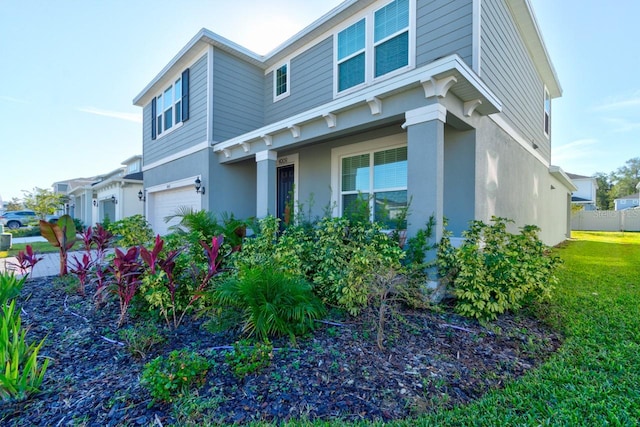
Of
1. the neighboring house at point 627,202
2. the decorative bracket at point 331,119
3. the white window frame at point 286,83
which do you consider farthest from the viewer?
the neighboring house at point 627,202

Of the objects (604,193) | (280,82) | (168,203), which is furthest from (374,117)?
(604,193)

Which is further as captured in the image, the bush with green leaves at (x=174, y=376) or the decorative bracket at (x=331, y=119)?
the decorative bracket at (x=331, y=119)

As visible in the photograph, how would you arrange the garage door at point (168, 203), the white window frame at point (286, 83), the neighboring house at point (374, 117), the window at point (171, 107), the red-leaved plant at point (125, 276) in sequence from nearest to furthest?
the red-leaved plant at point (125, 276)
the neighboring house at point (374, 117)
the white window frame at point (286, 83)
the garage door at point (168, 203)
the window at point (171, 107)

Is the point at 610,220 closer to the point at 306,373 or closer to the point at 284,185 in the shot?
the point at 284,185

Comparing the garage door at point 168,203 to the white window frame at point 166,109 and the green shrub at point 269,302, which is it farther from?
the green shrub at point 269,302

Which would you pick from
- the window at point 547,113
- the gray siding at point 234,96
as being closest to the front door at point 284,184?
the gray siding at point 234,96

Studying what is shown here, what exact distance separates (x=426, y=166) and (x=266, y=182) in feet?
12.8

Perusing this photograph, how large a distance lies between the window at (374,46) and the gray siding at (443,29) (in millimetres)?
261

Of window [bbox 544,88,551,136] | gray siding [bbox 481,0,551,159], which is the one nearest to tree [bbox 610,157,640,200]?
window [bbox 544,88,551,136]

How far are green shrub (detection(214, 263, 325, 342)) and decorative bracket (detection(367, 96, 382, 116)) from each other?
3.06 meters

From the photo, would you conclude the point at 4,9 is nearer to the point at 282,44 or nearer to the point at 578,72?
the point at 282,44

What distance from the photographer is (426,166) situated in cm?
419

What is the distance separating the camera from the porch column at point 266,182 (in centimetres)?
688

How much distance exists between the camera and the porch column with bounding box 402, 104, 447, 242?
4129 millimetres
